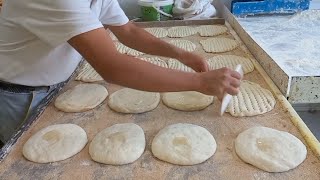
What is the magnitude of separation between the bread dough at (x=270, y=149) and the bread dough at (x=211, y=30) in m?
1.16

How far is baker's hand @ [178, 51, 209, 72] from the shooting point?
147 centimetres

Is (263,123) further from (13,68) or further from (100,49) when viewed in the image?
(13,68)

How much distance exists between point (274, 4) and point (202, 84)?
4.74 feet

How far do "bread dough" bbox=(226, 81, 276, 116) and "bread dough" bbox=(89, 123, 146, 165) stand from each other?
1.30 feet

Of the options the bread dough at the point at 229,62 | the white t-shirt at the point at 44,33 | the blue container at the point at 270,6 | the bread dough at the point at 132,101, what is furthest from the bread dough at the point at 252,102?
the blue container at the point at 270,6

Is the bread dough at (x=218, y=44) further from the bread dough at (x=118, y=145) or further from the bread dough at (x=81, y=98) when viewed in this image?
the bread dough at (x=118, y=145)

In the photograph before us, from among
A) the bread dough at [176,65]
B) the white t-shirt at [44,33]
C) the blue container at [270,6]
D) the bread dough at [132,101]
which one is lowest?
the bread dough at [176,65]

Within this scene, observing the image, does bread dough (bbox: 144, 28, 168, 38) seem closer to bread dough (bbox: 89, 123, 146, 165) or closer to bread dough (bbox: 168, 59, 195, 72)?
bread dough (bbox: 168, 59, 195, 72)

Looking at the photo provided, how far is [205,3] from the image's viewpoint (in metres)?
2.56

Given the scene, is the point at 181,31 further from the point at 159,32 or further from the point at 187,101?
the point at 187,101

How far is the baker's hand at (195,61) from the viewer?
1.47m

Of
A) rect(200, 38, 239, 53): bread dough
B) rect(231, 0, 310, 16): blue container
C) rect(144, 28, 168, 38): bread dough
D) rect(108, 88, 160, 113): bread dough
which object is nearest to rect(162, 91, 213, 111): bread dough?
rect(108, 88, 160, 113): bread dough

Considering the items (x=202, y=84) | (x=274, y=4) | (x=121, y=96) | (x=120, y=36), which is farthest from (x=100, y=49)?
(x=274, y=4)

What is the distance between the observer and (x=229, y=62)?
5.80 feet
